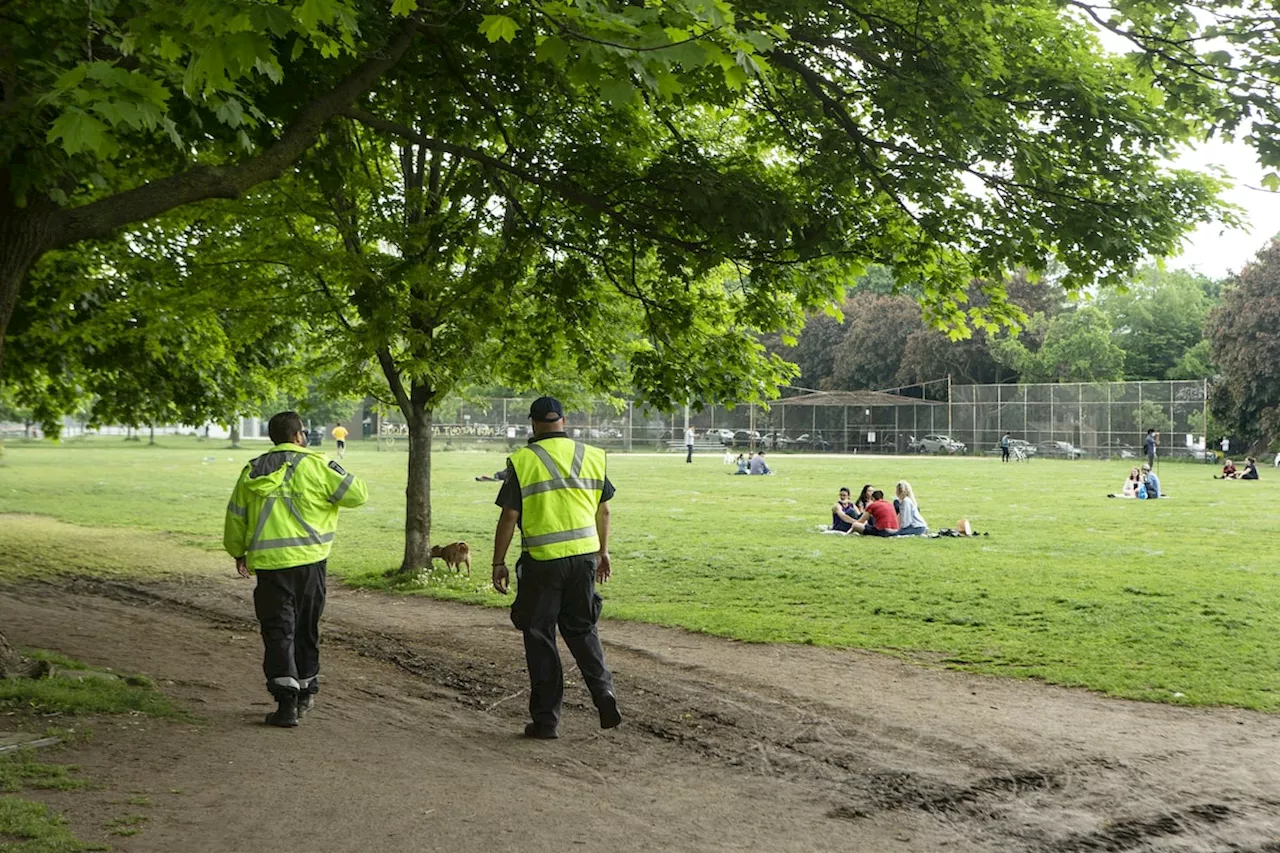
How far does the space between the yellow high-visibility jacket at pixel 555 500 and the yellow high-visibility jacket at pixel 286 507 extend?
37.5 inches

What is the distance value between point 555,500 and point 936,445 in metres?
64.4

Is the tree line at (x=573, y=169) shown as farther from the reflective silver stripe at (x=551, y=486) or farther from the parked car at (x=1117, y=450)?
the parked car at (x=1117, y=450)

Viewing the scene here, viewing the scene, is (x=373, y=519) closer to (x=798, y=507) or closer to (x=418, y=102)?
(x=798, y=507)

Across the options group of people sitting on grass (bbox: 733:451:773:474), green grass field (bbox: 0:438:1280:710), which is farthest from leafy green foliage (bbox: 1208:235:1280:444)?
group of people sitting on grass (bbox: 733:451:773:474)

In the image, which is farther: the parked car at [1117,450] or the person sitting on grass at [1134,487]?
the parked car at [1117,450]

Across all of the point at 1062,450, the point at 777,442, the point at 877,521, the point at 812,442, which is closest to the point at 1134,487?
the point at 877,521

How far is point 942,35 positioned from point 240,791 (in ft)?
24.9

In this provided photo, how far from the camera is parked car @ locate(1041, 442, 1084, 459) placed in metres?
60.2

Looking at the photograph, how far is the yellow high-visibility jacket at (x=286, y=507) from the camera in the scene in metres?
7.20

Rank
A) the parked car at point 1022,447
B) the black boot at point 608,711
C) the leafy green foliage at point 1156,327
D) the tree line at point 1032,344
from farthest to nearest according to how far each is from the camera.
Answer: the leafy green foliage at point 1156,327
the tree line at point 1032,344
the parked car at point 1022,447
the black boot at point 608,711

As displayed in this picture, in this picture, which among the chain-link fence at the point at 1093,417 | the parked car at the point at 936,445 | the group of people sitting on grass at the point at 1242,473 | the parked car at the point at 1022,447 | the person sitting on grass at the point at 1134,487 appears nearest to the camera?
the person sitting on grass at the point at 1134,487

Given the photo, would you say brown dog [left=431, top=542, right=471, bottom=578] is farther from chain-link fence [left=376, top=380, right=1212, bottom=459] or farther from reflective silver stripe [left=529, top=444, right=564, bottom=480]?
chain-link fence [left=376, top=380, right=1212, bottom=459]

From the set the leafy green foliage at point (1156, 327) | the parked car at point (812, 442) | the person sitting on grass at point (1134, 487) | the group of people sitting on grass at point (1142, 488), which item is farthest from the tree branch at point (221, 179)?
the leafy green foliage at point (1156, 327)

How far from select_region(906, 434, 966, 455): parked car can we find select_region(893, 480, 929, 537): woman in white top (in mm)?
48543
